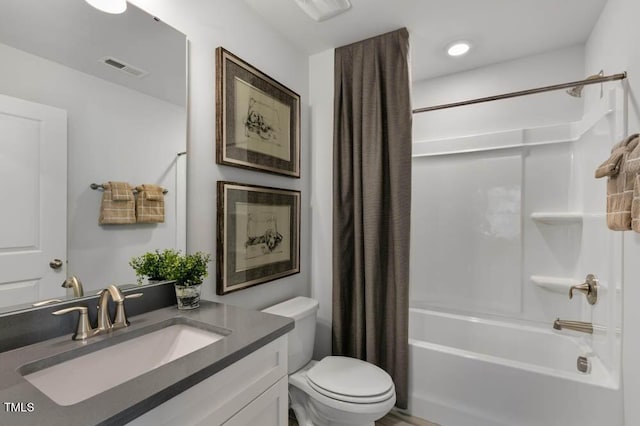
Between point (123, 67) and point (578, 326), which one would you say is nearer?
point (123, 67)

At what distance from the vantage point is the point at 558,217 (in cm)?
204

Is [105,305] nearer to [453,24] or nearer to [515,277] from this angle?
[453,24]

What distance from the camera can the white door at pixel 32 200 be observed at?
2.82 ft

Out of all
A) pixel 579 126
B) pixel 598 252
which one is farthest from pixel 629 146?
pixel 579 126

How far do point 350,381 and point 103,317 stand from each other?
1.14m

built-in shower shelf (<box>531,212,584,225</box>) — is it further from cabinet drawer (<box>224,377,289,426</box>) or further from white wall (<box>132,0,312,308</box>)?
cabinet drawer (<box>224,377,289,426</box>)

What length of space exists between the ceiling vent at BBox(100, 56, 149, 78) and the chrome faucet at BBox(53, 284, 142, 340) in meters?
0.82

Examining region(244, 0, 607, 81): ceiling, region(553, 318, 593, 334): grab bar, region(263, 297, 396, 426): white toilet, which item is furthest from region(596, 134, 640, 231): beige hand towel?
region(263, 297, 396, 426): white toilet

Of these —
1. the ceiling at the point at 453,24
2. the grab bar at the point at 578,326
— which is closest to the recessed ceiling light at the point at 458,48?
Answer: the ceiling at the point at 453,24

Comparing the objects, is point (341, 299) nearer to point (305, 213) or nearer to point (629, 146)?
point (305, 213)

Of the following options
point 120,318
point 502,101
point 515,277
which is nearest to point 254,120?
point 120,318

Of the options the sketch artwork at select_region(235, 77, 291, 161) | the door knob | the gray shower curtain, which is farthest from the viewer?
the gray shower curtain

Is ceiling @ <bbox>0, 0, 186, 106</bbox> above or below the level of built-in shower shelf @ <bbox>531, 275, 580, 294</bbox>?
above

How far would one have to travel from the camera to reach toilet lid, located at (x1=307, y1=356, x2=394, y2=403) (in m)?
1.40
